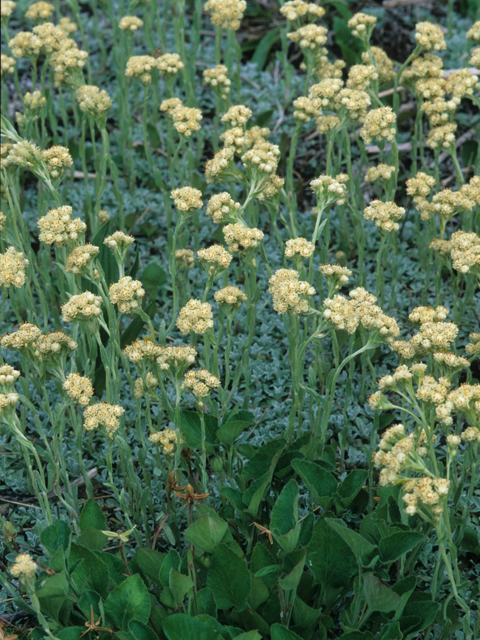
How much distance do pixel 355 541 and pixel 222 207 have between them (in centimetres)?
139

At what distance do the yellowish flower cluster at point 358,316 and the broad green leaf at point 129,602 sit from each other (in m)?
1.06

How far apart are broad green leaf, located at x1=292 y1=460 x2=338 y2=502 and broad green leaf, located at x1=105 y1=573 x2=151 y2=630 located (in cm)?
66

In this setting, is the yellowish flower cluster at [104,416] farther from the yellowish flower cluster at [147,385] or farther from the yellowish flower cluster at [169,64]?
the yellowish flower cluster at [169,64]

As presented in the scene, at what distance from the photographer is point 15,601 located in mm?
2492

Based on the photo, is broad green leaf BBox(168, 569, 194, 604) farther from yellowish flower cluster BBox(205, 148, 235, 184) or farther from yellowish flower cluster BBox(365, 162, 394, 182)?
yellowish flower cluster BBox(365, 162, 394, 182)

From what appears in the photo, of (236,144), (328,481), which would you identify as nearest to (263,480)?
(328,481)

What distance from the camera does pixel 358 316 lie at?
2.54 metres

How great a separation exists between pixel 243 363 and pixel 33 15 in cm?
285

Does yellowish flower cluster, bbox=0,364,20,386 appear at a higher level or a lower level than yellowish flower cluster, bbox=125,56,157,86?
lower

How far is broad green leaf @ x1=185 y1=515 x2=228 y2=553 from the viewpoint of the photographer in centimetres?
222

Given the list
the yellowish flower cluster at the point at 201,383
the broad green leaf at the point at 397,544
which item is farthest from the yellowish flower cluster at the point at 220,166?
the broad green leaf at the point at 397,544

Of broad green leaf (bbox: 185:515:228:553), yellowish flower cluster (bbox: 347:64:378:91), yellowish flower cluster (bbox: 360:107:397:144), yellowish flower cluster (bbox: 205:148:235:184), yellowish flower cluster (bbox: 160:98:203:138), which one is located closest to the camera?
broad green leaf (bbox: 185:515:228:553)

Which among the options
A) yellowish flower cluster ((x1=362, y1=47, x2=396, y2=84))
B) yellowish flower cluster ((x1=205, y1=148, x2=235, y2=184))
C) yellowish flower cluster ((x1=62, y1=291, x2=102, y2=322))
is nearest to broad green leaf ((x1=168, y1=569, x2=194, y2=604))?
yellowish flower cluster ((x1=62, y1=291, x2=102, y2=322))

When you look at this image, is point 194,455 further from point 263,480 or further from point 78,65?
point 78,65
